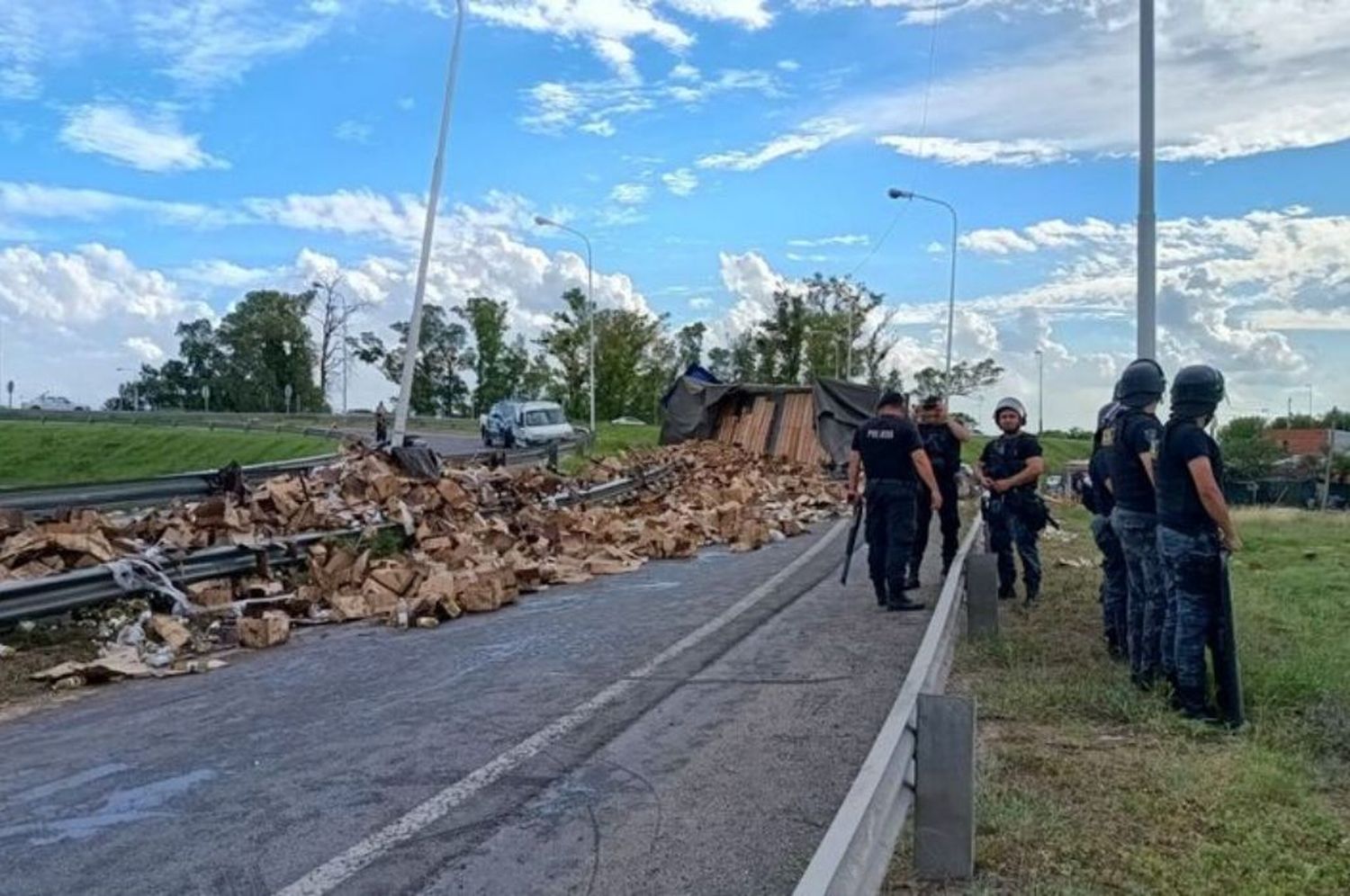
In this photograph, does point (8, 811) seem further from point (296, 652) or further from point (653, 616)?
point (653, 616)

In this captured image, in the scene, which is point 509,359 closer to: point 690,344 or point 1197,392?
point 690,344

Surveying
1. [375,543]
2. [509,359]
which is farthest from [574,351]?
[375,543]

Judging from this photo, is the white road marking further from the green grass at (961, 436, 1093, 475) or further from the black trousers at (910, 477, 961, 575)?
the green grass at (961, 436, 1093, 475)

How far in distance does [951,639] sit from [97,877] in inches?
188

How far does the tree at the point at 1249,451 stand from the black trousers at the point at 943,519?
7633cm

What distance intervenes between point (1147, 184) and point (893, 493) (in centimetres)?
326

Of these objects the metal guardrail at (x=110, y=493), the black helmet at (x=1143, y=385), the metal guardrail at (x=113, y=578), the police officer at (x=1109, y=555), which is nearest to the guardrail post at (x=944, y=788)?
the black helmet at (x=1143, y=385)

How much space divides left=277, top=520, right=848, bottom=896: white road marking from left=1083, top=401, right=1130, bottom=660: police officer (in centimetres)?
287

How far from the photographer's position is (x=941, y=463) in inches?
413

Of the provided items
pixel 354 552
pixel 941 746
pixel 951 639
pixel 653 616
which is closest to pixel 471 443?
pixel 354 552

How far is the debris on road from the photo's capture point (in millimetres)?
9117

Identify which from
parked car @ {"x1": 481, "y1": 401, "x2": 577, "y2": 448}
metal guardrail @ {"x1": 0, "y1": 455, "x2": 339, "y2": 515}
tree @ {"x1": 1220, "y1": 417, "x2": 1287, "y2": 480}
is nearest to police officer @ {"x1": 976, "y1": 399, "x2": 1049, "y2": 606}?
metal guardrail @ {"x1": 0, "y1": 455, "x2": 339, "y2": 515}

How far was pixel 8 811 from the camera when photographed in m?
4.98

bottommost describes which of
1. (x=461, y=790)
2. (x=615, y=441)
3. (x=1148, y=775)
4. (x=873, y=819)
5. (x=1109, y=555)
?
(x=461, y=790)
